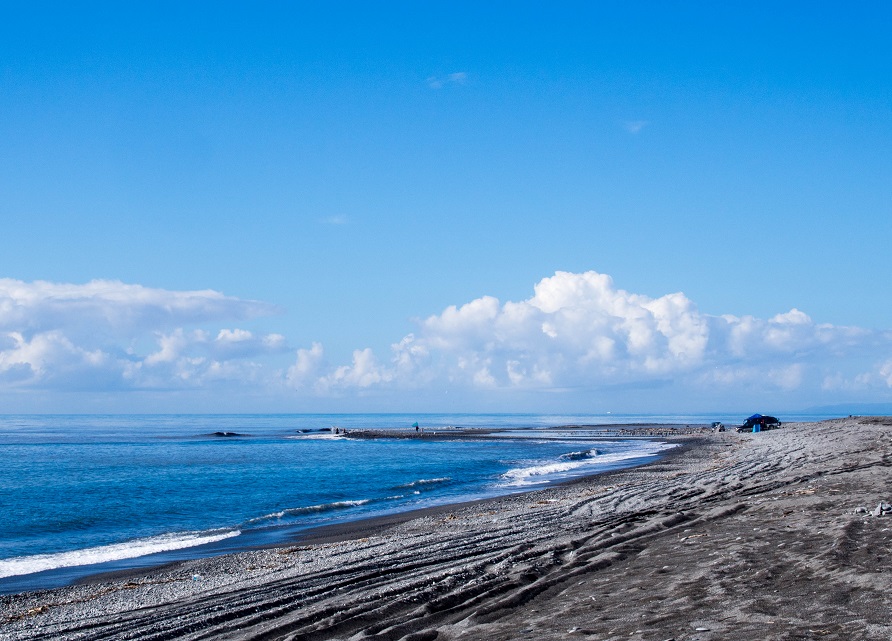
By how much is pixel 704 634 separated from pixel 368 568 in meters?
8.24

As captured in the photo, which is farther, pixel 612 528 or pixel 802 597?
pixel 612 528

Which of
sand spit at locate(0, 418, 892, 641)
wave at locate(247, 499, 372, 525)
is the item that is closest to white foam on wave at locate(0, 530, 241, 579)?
wave at locate(247, 499, 372, 525)

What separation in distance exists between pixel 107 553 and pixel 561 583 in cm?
1662

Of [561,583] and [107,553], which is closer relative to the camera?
[561,583]

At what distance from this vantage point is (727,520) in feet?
48.4

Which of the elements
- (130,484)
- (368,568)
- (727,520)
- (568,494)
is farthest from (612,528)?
(130,484)

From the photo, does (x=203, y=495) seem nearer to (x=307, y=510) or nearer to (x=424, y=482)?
(x=307, y=510)

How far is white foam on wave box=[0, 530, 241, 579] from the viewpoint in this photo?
19.8 meters

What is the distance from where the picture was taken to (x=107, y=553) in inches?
845

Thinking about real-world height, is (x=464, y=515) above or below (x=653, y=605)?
below

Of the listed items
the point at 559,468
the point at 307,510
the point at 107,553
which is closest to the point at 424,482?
the point at 307,510

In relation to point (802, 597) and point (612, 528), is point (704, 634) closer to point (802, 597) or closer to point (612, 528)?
point (802, 597)

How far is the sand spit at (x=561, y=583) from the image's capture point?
7.81 metres

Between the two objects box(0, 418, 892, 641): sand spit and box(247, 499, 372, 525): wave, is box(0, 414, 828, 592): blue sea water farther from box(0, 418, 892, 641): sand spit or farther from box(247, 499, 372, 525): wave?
box(0, 418, 892, 641): sand spit
